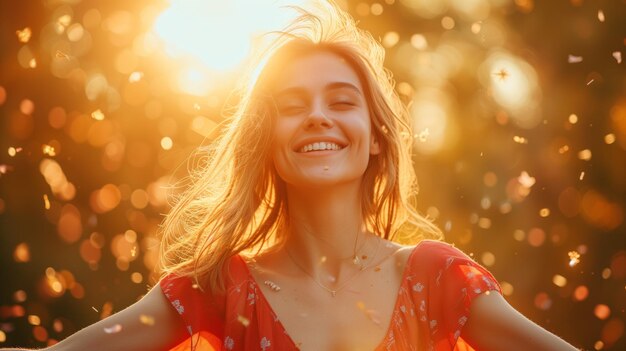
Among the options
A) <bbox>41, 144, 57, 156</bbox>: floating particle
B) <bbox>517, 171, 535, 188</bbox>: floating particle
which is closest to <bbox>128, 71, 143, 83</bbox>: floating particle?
<bbox>41, 144, 57, 156</bbox>: floating particle

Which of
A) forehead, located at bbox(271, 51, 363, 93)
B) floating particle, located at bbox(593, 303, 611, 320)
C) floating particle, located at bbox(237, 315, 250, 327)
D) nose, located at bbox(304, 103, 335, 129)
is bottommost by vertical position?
floating particle, located at bbox(593, 303, 611, 320)

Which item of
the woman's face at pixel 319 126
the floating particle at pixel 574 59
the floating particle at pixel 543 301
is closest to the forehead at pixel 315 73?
the woman's face at pixel 319 126

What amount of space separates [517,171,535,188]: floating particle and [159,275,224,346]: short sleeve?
6.38m

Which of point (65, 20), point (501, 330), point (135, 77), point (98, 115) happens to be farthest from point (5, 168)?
point (501, 330)

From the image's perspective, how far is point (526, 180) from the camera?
9.68 m

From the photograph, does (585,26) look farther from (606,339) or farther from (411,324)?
(411,324)

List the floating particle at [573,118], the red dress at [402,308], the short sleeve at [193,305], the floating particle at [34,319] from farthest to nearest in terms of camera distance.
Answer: the floating particle at [34,319]
the floating particle at [573,118]
the short sleeve at [193,305]
the red dress at [402,308]

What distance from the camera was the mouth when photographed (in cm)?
366

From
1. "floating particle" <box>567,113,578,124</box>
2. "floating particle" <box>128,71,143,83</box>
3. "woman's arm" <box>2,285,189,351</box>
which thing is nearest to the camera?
"woman's arm" <box>2,285,189,351</box>

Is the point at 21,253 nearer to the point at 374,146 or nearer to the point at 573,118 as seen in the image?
the point at 573,118

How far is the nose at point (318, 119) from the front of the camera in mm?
3672

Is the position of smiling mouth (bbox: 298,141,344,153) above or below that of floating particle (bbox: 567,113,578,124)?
above

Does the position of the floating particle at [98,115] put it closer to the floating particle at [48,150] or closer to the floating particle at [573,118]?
A: the floating particle at [48,150]

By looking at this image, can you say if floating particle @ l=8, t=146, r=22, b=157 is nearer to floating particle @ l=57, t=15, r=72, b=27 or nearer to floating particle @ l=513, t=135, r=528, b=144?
floating particle @ l=57, t=15, r=72, b=27
